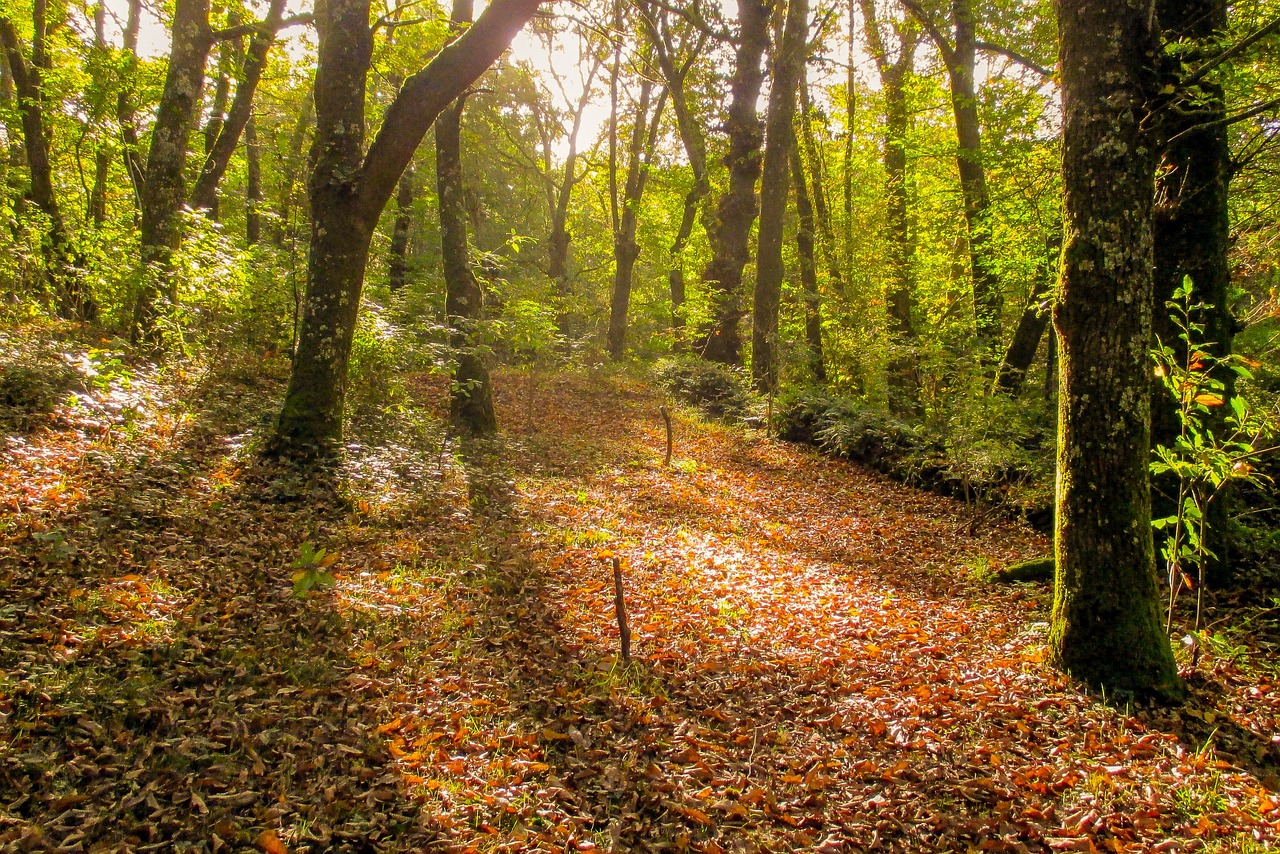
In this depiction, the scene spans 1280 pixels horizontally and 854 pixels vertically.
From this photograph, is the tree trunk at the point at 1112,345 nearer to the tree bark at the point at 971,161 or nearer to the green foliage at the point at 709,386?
the tree bark at the point at 971,161

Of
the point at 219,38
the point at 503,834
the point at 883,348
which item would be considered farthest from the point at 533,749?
the point at 883,348

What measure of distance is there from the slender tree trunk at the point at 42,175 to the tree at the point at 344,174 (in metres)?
3.54

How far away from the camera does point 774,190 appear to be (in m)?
13.3

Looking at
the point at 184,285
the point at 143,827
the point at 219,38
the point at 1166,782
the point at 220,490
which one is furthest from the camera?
the point at 219,38

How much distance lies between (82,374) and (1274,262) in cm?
1181

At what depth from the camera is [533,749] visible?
351 centimetres

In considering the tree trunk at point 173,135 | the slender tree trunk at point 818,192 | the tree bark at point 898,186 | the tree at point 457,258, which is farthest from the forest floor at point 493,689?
the slender tree trunk at point 818,192

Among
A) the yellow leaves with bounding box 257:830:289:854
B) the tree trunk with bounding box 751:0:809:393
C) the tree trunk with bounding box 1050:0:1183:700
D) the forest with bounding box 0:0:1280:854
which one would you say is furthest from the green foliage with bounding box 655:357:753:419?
the yellow leaves with bounding box 257:830:289:854

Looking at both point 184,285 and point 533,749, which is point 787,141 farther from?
point 533,749

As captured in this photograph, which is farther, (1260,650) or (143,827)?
(1260,650)

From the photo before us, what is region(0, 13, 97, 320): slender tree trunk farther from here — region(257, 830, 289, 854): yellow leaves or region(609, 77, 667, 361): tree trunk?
region(609, 77, 667, 361): tree trunk

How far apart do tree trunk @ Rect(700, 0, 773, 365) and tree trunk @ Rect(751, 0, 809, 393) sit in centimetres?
153

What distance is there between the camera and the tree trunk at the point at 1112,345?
13.3 ft

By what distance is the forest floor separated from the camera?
294 centimetres
